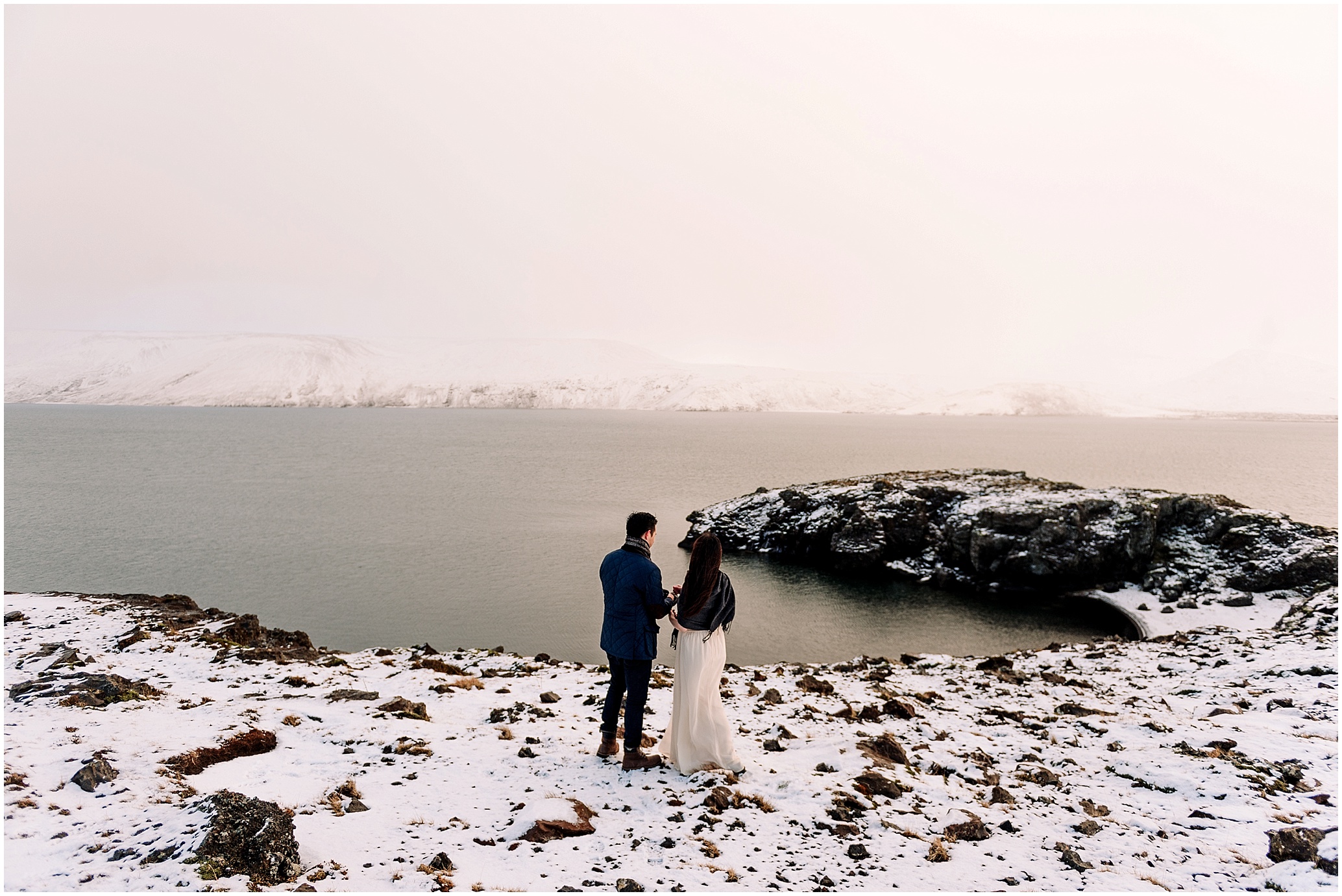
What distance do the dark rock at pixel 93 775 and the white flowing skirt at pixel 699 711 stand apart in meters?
5.98

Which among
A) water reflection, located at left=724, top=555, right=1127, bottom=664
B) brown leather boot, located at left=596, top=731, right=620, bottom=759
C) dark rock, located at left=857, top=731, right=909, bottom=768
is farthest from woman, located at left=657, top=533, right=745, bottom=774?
water reflection, located at left=724, top=555, right=1127, bottom=664

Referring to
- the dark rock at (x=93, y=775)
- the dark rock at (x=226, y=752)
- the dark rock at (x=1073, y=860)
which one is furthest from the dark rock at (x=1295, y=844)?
the dark rock at (x=93, y=775)

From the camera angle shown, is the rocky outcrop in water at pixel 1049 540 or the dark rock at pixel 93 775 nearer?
the dark rock at pixel 93 775

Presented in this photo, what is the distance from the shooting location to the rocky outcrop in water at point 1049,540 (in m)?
29.4

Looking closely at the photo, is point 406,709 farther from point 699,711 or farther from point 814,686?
point 814,686

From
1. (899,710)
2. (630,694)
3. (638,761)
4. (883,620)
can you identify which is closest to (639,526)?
(630,694)

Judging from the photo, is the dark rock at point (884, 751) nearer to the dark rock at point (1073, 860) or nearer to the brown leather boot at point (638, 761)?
the dark rock at point (1073, 860)

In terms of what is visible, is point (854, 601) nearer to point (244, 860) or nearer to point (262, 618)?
point (262, 618)

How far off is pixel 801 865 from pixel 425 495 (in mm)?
55593

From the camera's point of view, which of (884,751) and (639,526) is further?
(884,751)

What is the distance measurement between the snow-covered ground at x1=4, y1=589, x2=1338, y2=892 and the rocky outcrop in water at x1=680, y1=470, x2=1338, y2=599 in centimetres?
1901

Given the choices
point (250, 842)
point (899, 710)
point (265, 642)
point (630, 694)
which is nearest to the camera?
point (250, 842)

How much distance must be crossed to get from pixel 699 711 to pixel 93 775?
6386 millimetres

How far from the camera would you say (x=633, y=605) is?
25.8 feet
